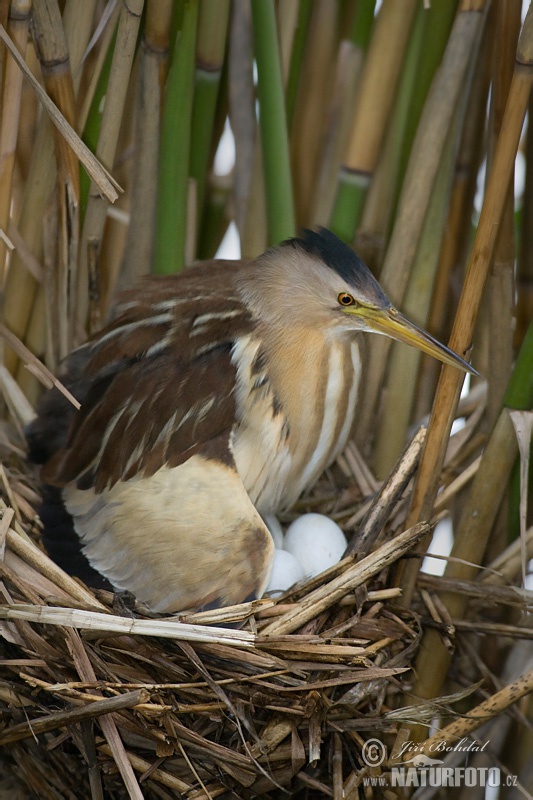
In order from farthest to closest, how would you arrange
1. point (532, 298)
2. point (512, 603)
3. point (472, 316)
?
point (532, 298), point (512, 603), point (472, 316)

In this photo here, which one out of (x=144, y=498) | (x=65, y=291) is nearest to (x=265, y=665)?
(x=144, y=498)

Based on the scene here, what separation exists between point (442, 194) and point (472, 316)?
283 millimetres

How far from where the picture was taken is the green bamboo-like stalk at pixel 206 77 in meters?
1.23

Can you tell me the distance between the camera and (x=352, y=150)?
124 cm

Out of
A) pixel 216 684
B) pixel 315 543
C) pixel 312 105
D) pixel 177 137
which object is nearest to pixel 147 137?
pixel 177 137

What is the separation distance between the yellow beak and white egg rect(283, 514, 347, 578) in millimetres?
304

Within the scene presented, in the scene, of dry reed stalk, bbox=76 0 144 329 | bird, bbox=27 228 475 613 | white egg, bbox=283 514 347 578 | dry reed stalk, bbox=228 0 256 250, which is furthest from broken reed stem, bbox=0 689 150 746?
dry reed stalk, bbox=228 0 256 250

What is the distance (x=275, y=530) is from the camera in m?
1.35

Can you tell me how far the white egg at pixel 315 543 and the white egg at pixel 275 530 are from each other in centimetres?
1

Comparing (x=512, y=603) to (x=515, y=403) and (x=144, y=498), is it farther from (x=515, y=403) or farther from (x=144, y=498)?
(x=144, y=498)

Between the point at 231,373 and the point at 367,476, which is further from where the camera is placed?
the point at 367,476

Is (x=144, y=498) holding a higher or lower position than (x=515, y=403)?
lower

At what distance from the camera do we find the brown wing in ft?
4.02

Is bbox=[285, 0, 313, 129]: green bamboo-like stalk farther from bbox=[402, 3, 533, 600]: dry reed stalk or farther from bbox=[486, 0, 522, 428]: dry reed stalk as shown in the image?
bbox=[402, 3, 533, 600]: dry reed stalk
